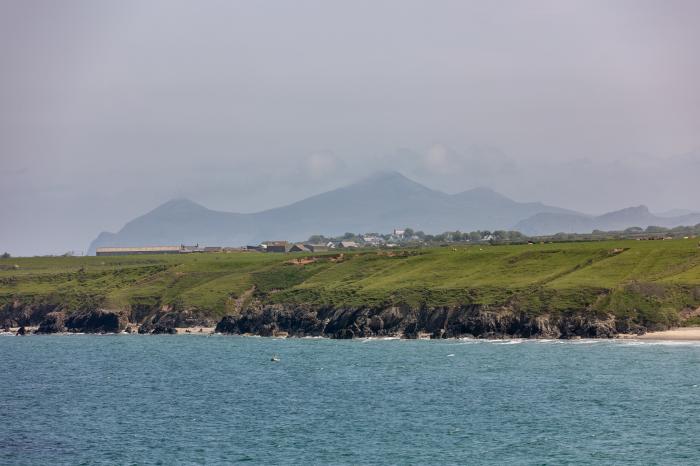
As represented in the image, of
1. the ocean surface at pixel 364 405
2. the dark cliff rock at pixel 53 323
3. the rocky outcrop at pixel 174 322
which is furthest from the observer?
the dark cliff rock at pixel 53 323

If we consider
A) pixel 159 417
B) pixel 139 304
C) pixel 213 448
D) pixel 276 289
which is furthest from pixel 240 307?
pixel 213 448

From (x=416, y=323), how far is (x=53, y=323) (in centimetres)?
7454

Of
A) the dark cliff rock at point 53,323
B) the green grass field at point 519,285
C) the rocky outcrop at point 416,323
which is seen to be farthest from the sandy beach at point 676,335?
the dark cliff rock at point 53,323

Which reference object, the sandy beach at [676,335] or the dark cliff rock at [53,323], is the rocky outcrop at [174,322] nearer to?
the dark cliff rock at [53,323]

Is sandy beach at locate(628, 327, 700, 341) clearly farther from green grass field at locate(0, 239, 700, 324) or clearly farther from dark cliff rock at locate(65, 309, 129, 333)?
dark cliff rock at locate(65, 309, 129, 333)

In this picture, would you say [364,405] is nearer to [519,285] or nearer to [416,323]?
[416,323]

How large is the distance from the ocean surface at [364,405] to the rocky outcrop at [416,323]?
760 cm

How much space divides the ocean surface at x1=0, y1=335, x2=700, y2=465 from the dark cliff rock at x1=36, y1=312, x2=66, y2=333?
45.7 meters

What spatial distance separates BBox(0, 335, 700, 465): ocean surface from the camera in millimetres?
73875

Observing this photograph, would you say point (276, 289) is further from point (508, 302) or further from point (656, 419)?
point (656, 419)

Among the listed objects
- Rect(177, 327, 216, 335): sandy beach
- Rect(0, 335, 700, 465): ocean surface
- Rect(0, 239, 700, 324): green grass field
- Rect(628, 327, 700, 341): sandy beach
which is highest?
Rect(0, 239, 700, 324): green grass field

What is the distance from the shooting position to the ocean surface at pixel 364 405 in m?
73.9

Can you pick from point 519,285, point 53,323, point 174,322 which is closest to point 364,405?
point 519,285

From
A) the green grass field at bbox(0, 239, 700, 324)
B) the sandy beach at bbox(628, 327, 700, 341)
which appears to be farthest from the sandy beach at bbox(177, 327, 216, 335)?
the sandy beach at bbox(628, 327, 700, 341)
